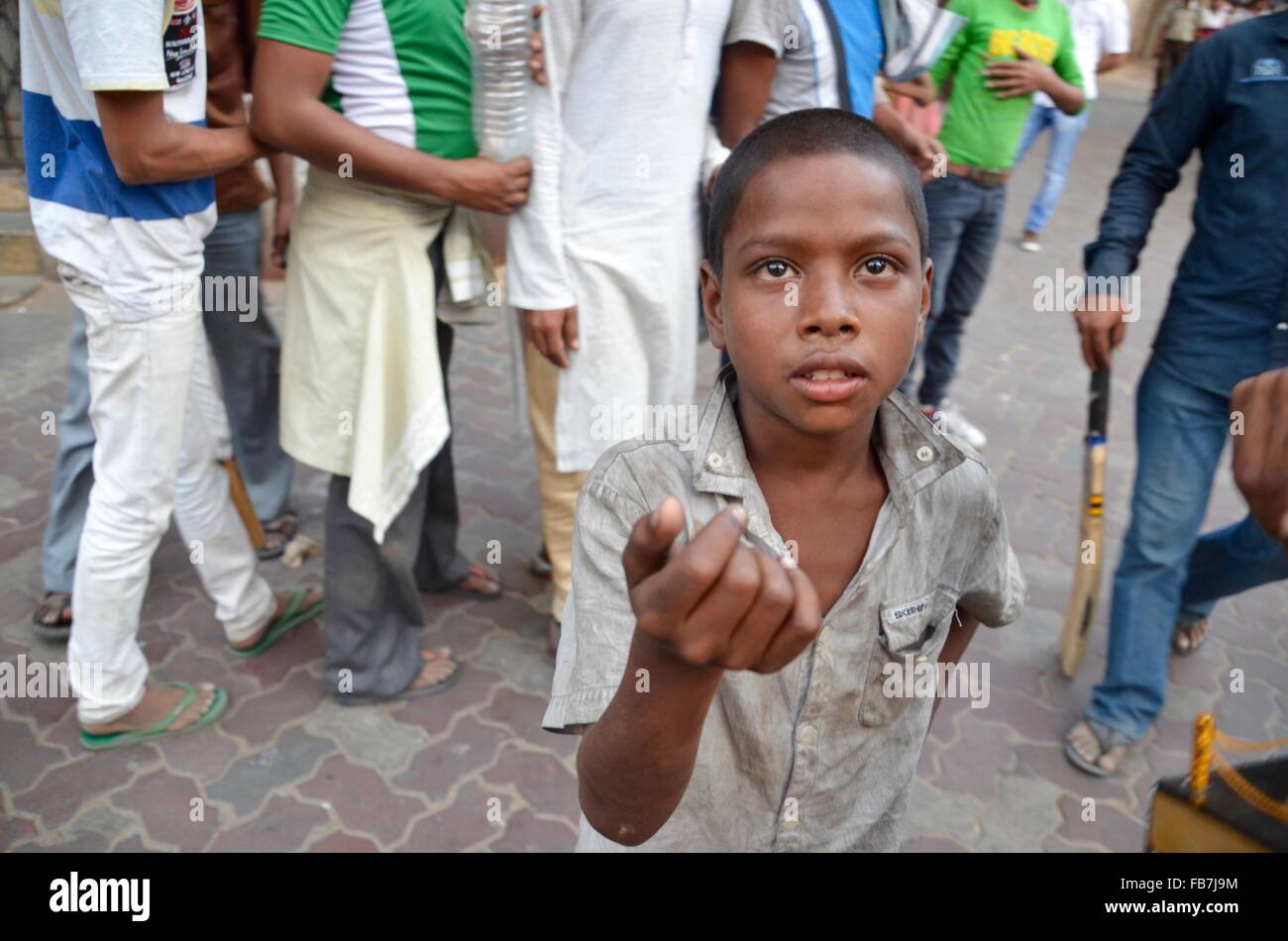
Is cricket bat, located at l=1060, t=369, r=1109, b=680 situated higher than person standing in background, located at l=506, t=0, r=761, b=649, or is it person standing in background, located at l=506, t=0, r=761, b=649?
person standing in background, located at l=506, t=0, r=761, b=649

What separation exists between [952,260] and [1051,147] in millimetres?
3328

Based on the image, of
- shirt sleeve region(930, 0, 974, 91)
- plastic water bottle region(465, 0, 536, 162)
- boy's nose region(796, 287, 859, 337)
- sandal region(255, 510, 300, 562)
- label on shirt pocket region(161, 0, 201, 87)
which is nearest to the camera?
boy's nose region(796, 287, 859, 337)

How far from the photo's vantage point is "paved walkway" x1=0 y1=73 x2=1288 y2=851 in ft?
9.21

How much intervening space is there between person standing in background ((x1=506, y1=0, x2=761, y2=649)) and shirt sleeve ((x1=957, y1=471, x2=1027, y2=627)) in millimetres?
1431

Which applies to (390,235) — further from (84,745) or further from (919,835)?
(919,835)

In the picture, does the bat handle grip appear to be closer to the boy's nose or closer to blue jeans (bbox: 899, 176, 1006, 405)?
blue jeans (bbox: 899, 176, 1006, 405)

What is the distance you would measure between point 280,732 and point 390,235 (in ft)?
4.95

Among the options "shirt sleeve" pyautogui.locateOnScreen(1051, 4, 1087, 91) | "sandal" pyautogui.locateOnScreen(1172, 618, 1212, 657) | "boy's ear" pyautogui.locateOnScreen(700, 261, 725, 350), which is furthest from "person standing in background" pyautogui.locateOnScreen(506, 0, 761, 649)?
"shirt sleeve" pyautogui.locateOnScreen(1051, 4, 1087, 91)

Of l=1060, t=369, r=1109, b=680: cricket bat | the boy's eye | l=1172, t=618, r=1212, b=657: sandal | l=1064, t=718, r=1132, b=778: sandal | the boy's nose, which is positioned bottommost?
l=1064, t=718, r=1132, b=778: sandal

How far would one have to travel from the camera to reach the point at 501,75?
2629 millimetres

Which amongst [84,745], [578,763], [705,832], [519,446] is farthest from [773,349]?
[519,446]

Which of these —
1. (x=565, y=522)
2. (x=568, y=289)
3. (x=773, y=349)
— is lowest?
(x=565, y=522)

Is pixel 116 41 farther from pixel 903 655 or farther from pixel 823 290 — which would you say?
pixel 903 655
